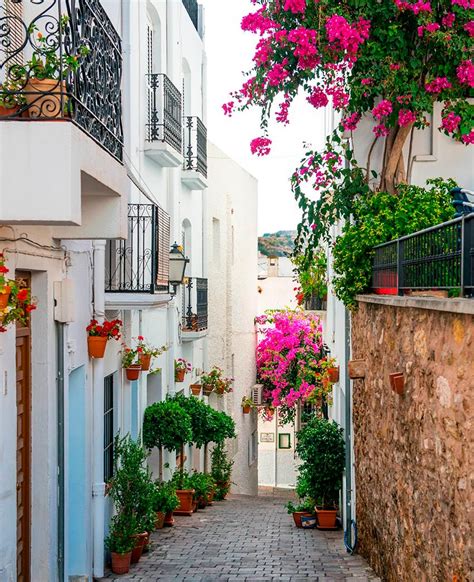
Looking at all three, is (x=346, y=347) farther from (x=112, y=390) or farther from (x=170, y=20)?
(x=170, y=20)

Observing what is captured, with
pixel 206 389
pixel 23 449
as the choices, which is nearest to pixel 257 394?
pixel 206 389

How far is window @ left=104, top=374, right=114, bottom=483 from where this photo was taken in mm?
13531

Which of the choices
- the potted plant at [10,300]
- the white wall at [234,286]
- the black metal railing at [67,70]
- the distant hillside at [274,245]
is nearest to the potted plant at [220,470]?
the white wall at [234,286]

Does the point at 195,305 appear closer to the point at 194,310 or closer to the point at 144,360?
the point at 194,310

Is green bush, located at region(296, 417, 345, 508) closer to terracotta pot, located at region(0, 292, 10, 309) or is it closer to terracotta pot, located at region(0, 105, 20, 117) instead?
terracotta pot, located at region(0, 292, 10, 309)

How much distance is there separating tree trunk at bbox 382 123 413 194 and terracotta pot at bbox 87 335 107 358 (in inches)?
180

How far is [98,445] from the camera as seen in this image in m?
11.7

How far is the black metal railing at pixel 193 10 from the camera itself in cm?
2150

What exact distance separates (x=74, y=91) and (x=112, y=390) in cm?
739

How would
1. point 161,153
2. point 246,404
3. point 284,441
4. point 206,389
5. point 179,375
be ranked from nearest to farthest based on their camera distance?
point 161,153, point 179,375, point 206,389, point 246,404, point 284,441

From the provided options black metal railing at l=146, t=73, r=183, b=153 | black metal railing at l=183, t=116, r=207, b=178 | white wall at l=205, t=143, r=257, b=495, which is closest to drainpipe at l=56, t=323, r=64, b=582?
black metal railing at l=146, t=73, r=183, b=153

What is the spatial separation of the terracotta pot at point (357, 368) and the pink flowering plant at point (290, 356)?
15.4 m

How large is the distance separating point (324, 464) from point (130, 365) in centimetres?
354

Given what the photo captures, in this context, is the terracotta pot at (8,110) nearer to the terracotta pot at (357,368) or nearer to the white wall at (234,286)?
the terracotta pot at (357,368)
